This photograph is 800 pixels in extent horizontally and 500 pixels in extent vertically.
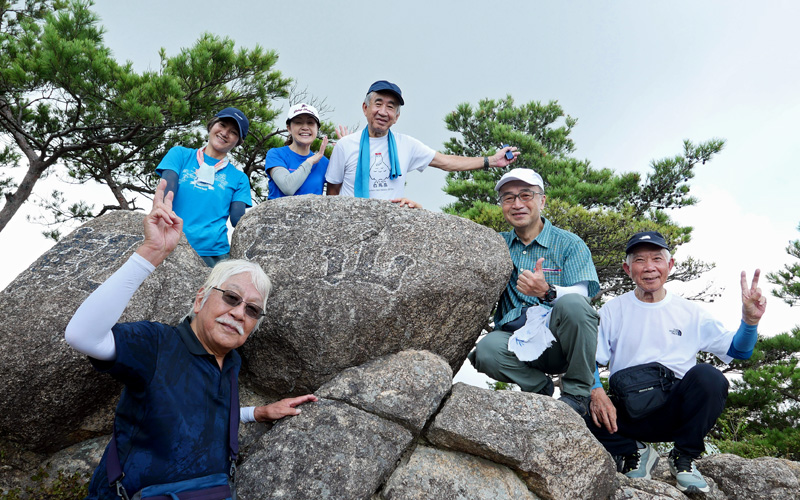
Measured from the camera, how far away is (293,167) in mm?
5777

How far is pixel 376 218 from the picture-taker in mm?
4812

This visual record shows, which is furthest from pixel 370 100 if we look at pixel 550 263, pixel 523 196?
pixel 550 263

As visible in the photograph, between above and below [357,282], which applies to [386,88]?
above

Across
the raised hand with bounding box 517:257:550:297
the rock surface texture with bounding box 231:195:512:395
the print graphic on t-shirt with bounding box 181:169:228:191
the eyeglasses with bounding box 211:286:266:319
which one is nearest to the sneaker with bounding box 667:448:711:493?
the raised hand with bounding box 517:257:550:297

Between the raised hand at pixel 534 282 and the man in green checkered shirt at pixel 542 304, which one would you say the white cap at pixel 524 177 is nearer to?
the man in green checkered shirt at pixel 542 304

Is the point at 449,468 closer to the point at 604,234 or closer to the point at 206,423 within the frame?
the point at 206,423

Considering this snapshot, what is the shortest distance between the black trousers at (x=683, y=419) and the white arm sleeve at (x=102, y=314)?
3.81m

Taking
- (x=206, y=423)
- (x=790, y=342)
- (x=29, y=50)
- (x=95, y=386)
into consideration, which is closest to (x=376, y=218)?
(x=206, y=423)

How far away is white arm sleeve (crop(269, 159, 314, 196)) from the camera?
5.56 m

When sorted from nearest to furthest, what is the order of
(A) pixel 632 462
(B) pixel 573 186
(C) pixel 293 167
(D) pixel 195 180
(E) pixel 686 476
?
(E) pixel 686 476 → (A) pixel 632 462 → (D) pixel 195 180 → (C) pixel 293 167 → (B) pixel 573 186

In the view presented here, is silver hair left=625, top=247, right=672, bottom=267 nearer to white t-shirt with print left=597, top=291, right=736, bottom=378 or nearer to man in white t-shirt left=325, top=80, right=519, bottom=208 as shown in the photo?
white t-shirt with print left=597, top=291, right=736, bottom=378

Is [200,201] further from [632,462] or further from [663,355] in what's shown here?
[632,462]

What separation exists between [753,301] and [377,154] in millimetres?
3478

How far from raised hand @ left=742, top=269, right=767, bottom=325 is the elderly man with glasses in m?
3.66
